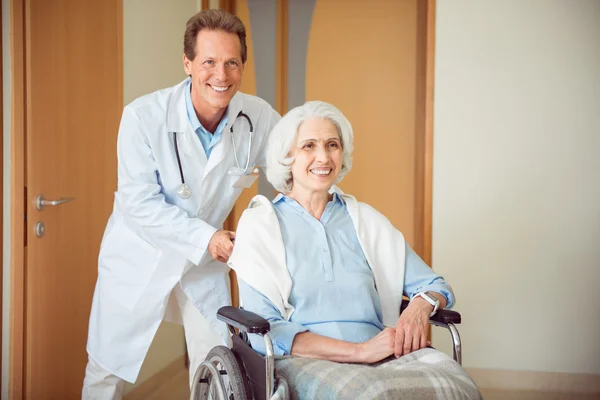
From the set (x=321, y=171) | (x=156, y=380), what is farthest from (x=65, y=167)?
(x=156, y=380)

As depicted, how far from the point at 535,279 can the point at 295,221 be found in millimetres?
1956

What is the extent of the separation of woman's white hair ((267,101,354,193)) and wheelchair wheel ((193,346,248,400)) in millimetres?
544

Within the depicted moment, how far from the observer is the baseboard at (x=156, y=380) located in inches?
123

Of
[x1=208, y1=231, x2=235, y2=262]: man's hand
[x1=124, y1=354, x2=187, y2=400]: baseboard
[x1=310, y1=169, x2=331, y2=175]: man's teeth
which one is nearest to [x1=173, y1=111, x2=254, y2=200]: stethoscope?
[x1=208, y1=231, x2=235, y2=262]: man's hand

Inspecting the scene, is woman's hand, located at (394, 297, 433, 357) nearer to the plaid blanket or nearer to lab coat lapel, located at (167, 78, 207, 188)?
the plaid blanket

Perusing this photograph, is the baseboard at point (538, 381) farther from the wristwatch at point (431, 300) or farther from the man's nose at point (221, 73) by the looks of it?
the man's nose at point (221, 73)

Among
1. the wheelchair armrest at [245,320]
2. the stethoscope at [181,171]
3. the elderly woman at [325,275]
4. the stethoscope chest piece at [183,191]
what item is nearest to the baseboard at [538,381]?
the elderly woman at [325,275]

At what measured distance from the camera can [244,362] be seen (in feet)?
5.73

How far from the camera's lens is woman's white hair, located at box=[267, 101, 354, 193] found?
193 cm

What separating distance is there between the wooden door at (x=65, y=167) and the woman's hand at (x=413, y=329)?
128 centimetres

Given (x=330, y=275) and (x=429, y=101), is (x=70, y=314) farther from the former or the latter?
(x=429, y=101)

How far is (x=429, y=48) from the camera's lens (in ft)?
11.3

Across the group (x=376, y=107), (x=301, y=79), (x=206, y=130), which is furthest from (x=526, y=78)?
(x=206, y=130)

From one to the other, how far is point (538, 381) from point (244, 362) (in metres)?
2.23
